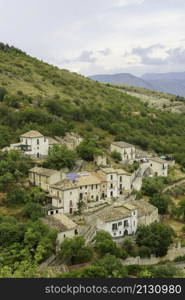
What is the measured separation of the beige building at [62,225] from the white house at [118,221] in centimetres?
266

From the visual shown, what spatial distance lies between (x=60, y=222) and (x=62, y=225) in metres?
0.53

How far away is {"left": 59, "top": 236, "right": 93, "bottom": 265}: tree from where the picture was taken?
105 ft

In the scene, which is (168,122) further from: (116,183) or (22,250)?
(22,250)

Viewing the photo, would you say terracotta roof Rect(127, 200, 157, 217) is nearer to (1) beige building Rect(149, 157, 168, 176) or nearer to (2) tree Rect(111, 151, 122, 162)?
(1) beige building Rect(149, 157, 168, 176)

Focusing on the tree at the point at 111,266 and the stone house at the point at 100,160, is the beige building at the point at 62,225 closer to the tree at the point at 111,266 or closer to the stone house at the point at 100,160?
the tree at the point at 111,266

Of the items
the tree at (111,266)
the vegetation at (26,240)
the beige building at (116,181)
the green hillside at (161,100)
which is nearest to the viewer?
the tree at (111,266)

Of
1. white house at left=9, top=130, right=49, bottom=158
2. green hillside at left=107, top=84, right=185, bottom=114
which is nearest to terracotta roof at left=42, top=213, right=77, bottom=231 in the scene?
white house at left=9, top=130, right=49, bottom=158

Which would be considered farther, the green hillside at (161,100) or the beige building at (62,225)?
the green hillside at (161,100)

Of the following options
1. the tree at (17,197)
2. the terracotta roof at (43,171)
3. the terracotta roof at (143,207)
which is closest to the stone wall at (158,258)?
the terracotta roof at (143,207)

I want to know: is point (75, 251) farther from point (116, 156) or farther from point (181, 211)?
point (116, 156)

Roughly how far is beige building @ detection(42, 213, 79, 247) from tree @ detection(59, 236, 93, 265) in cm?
204

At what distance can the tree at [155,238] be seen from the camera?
36.2 m

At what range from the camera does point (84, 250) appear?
32.4m

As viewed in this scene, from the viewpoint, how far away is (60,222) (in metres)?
36.2
